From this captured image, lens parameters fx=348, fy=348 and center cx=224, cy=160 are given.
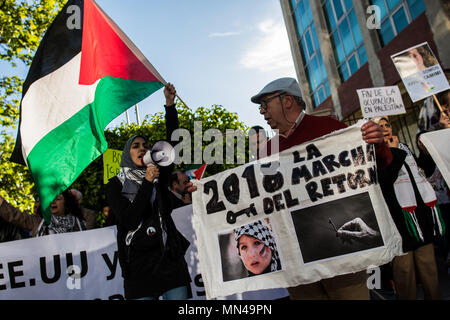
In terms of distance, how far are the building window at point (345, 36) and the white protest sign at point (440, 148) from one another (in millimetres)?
11255

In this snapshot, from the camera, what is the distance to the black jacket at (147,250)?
2480 mm

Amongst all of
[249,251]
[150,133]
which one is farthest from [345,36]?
[249,251]

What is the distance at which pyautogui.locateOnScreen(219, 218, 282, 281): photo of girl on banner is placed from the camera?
247 cm

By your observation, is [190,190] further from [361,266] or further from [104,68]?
[104,68]

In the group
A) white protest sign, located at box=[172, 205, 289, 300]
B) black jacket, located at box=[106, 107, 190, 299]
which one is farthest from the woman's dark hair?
black jacket, located at box=[106, 107, 190, 299]

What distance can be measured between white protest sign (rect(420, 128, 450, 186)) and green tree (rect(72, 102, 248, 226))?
6.13 meters

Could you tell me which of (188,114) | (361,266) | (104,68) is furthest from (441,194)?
(188,114)

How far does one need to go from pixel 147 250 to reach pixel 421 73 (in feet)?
13.5

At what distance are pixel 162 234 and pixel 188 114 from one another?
7.99 m

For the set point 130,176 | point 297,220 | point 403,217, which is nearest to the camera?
point 297,220

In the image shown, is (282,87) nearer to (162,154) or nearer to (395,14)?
(162,154)

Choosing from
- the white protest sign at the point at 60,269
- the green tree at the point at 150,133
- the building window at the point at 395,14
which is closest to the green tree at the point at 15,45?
the green tree at the point at 150,133

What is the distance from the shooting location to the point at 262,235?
254 cm

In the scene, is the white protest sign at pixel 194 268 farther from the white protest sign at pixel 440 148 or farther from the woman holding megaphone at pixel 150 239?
the white protest sign at pixel 440 148
